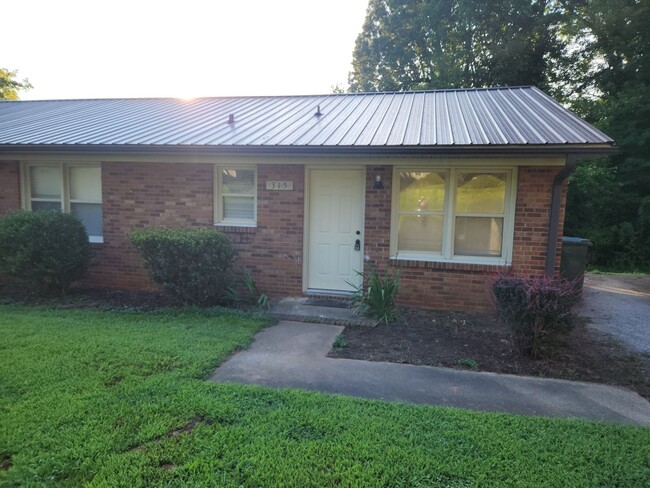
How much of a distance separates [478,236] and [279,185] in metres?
3.37

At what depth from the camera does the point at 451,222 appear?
686 centimetres

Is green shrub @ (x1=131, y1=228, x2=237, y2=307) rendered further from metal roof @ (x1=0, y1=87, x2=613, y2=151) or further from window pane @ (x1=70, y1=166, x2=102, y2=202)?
window pane @ (x1=70, y1=166, x2=102, y2=202)

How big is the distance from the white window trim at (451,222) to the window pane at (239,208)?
251 centimetres

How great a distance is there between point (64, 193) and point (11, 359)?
488 centimetres

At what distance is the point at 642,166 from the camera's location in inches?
605

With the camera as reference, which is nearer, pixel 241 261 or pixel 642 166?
pixel 241 261

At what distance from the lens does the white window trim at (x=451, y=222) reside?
6574 mm

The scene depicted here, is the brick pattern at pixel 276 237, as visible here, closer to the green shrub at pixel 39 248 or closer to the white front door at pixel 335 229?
the white front door at pixel 335 229

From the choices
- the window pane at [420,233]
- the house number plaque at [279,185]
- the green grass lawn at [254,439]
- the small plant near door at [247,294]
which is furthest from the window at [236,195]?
the green grass lawn at [254,439]

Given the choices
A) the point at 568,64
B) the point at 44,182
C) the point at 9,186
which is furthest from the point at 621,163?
the point at 9,186

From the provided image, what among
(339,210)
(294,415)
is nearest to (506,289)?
(294,415)

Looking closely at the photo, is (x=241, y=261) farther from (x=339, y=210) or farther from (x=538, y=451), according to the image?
(x=538, y=451)

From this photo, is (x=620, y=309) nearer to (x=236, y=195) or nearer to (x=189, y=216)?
(x=236, y=195)

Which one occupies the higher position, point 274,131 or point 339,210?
point 274,131
